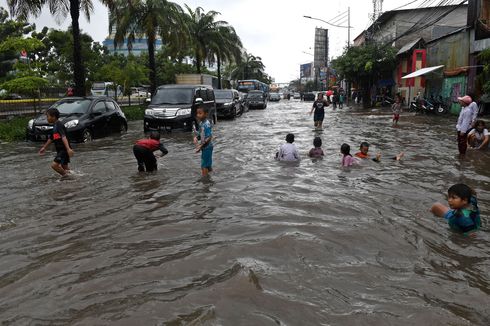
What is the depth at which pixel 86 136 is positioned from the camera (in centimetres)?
1377

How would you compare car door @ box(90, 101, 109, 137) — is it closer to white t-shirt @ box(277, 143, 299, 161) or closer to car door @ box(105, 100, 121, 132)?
car door @ box(105, 100, 121, 132)

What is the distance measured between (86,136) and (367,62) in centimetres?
2693

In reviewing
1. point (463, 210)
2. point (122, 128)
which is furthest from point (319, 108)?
point (463, 210)

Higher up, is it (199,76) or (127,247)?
(199,76)

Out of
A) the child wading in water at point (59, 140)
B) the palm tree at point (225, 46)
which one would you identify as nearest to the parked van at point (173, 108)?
the child wading in water at point (59, 140)

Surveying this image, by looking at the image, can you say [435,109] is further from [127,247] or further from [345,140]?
[127,247]

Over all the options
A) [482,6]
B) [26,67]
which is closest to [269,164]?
[26,67]

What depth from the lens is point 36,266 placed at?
13.9ft

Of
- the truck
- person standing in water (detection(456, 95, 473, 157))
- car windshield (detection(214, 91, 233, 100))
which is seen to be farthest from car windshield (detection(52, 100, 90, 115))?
the truck

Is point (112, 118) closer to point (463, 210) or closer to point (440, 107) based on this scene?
Answer: point (463, 210)

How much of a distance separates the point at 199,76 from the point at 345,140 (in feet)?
69.7

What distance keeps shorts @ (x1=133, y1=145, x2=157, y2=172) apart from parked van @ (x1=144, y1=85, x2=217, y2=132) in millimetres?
7222

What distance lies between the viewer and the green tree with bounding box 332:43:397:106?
117 feet

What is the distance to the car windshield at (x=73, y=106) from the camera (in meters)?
14.0
